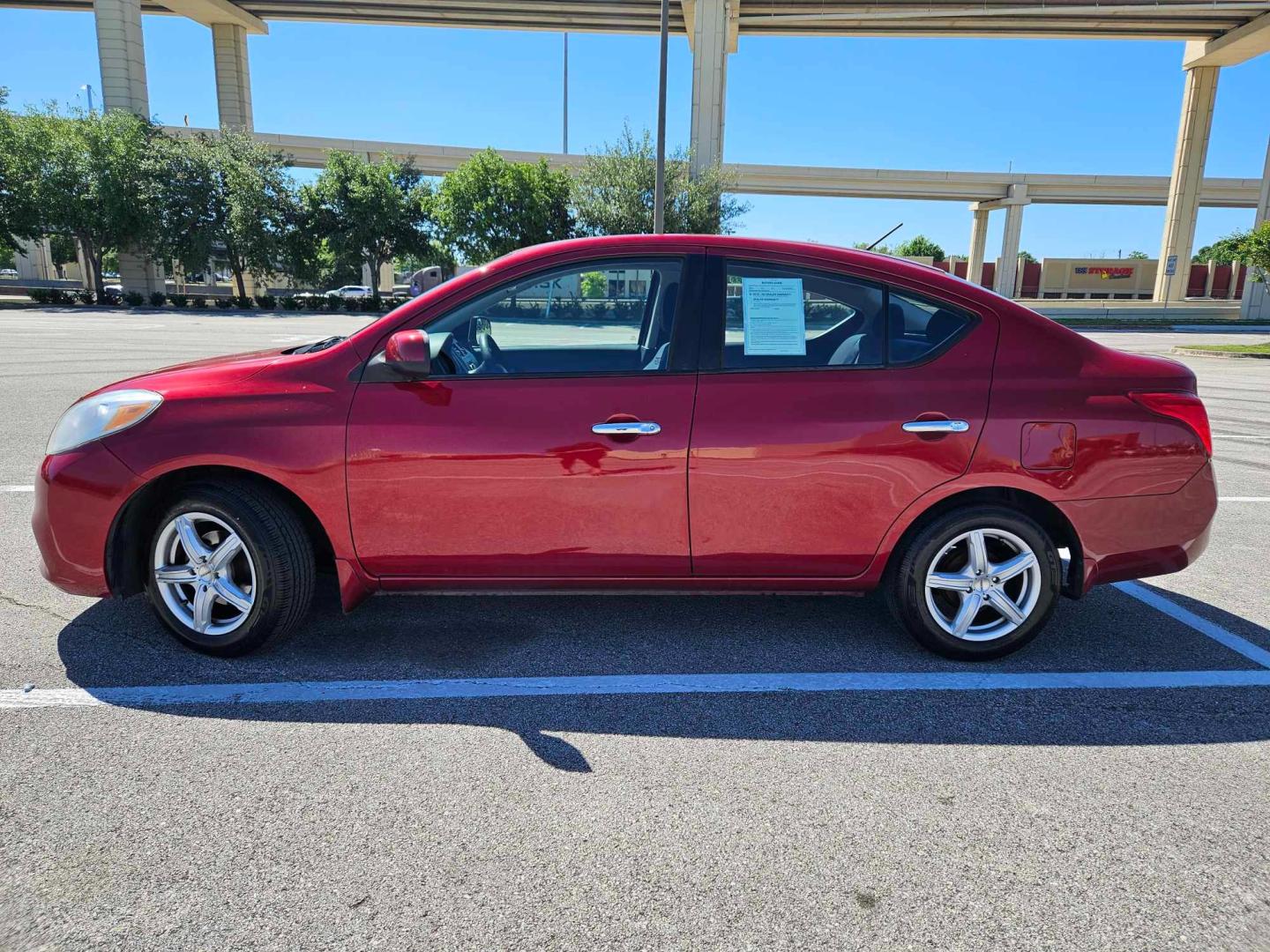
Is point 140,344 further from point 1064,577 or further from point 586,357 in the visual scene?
point 1064,577

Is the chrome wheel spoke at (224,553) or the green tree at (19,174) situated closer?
the chrome wheel spoke at (224,553)

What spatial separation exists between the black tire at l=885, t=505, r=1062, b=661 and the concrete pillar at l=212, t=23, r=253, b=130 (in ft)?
182

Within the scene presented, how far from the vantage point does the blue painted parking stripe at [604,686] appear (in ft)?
10.2

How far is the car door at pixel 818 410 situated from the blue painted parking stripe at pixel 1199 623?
167cm

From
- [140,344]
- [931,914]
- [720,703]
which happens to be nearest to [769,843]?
[931,914]

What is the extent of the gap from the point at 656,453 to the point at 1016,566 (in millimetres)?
1575

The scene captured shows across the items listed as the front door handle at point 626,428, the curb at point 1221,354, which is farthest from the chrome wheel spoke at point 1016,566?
the curb at point 1221,354

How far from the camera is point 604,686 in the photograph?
3262 mm

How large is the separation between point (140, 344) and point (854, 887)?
2018 cm

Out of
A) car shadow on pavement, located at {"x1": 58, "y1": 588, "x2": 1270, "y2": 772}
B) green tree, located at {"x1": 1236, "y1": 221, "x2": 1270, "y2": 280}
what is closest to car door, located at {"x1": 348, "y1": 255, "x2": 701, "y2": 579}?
car shadow on pavement, located at {"x1": 58, "y1": 588, "x2": 1270, "y2": 772}

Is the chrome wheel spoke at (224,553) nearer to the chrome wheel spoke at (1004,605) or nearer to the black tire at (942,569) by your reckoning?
the black tire at (942,569)

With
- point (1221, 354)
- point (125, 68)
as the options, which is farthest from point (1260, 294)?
point (125, 68)

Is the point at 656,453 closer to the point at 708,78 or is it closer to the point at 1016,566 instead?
the point at 1016,566

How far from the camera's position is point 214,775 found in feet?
8.64
